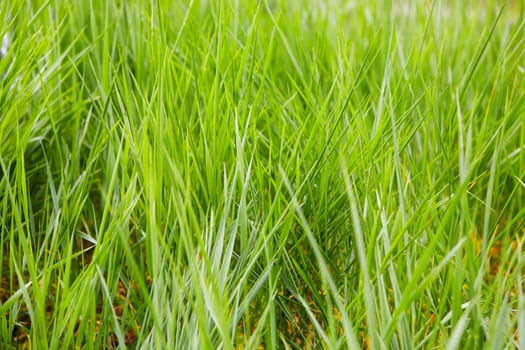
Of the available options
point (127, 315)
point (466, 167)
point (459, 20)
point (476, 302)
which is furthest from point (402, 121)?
point (459, 20)

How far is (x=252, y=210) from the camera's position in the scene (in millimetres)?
1164

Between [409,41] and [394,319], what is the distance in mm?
1051

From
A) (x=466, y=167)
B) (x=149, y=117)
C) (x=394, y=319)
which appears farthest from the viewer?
(x=149, y=117)

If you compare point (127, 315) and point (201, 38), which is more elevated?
point (201, 38)

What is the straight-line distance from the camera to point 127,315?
1.04 m

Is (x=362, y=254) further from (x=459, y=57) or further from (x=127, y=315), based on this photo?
(x=459, y=57)

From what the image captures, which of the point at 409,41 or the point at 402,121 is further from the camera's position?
the point at 409,41

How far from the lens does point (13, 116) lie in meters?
1.30

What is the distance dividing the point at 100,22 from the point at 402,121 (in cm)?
89

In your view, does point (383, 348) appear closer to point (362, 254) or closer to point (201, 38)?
point (362, 254)

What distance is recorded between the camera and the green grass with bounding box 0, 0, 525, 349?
0.89 m

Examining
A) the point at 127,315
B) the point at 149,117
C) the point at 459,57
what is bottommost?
the point at 127,315

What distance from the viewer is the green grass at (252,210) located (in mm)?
894

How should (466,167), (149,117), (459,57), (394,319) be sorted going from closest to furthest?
(394,319)
(466,167)
(149,117)
(459,57)
